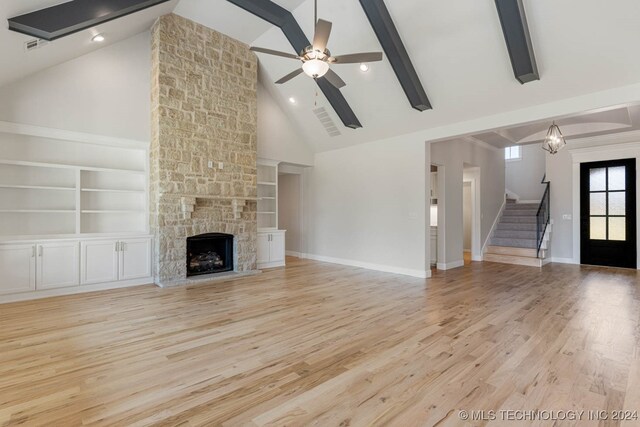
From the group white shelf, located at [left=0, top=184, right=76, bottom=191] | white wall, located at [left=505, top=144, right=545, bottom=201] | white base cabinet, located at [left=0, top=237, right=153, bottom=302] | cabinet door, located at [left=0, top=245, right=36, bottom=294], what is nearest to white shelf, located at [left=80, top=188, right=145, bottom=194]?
white shelf, located at [left=0, top=184, right=76, bottom=191]

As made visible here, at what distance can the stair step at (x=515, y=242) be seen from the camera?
821 centimetres

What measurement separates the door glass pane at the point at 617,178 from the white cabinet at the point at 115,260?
10.3m

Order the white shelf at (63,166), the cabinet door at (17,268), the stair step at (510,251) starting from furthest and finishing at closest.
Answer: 1. the stair step at (510,251)
2. the white shelf at (63,166)
3. the cabinet door at (17,268)

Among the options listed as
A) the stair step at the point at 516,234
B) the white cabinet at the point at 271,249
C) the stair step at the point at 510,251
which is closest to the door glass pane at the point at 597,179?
the stair step at the point at 516,234

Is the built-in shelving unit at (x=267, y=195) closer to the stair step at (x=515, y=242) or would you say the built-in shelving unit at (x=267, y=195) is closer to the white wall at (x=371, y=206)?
the white wall at (x=371, y=206)

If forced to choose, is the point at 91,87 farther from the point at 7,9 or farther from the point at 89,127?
the point at 7,9

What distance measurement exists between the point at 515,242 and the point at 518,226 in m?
0.72

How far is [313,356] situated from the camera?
9.25 ft

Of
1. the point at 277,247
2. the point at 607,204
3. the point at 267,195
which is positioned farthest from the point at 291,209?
the point at 607,204

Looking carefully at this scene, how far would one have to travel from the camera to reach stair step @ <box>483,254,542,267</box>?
7.58 m

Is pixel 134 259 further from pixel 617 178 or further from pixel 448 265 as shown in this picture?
pixel 617 178

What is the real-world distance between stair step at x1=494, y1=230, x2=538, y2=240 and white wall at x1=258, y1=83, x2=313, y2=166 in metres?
5.92

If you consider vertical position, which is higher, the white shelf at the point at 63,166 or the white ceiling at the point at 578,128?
the white ceiling at the point at 578,128

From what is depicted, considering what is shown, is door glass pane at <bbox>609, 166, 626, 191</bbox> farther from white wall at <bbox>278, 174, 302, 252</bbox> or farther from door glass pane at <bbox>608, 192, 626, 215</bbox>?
white wall at <bbox>278, 174, 302, 252</bbox>
